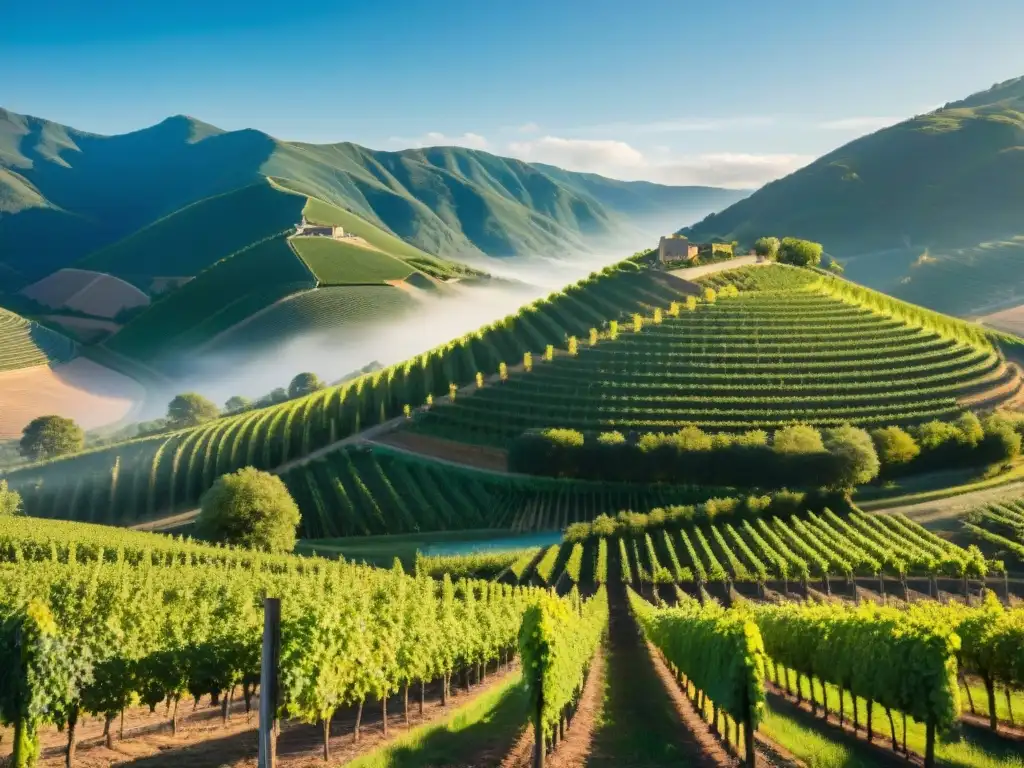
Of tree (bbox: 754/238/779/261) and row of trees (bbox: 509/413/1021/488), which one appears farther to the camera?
tree (bbox: 754/238/779/261)

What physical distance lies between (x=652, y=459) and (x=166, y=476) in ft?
150

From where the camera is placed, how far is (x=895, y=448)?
73.4 metres

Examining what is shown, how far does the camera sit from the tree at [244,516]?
61938mm

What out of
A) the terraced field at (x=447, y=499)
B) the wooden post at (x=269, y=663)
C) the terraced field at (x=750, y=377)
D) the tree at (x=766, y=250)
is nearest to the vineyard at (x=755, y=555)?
the terraced field at (x=447, y=499)

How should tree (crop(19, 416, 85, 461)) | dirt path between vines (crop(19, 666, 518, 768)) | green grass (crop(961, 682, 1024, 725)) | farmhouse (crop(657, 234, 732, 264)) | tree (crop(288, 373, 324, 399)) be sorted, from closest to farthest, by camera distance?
dirt path between vines (crop(19, 666, 518, 768)) → green grass (crop(961, 682, 1024, 725)) → tree (crop(19, 416, 85, 461)) → farmhouse (crop(657, 234, 732, 264)) → tree (crop(288, 373, 324, 399))

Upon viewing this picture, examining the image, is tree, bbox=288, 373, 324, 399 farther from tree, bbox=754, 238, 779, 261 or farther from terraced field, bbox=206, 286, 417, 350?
tree, bbox=754, 238, 779, 261

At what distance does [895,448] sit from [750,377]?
61.4 feet

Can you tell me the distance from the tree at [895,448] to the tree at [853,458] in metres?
1.86

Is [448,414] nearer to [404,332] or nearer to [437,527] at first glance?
[437,527]

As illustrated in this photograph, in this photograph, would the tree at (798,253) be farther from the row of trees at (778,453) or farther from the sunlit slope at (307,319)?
the sunlit slope at (307,319)

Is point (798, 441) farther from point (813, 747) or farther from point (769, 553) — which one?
point (813, 747)

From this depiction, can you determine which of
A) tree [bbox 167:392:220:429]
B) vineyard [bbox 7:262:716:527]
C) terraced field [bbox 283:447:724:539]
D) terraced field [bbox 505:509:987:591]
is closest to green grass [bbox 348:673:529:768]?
terraced field [bbox 505:509:987:591]

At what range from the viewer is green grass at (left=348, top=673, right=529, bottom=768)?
2170 centimetres

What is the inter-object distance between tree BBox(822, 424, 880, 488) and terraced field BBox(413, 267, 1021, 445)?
9.04 metres
